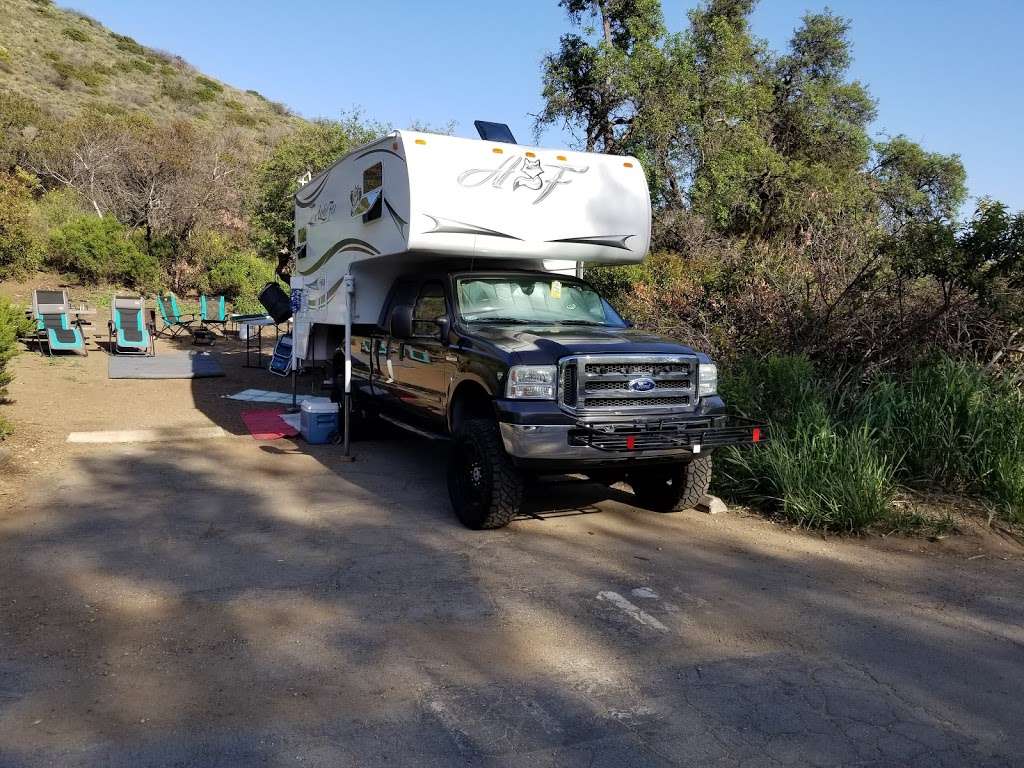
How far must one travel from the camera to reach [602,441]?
5.30 meters

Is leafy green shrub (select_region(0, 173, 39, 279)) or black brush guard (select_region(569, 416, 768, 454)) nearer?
black brush guard (select_region(569, 416, 768, 454))

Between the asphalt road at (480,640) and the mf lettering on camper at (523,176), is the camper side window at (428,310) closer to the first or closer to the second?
the mf lettering on camper at (523,176)

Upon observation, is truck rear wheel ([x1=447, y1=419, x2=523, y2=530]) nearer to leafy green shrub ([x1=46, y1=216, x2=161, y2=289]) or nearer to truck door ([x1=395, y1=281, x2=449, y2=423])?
truck door ([x1=395, y1=281, x2=449, y2=423])

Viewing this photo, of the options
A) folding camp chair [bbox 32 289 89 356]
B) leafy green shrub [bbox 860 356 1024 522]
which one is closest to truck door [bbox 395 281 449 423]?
leafy green shrub [bbox 860 356 1024 522]

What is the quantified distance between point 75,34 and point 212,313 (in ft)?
102

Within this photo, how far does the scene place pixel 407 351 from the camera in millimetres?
7398

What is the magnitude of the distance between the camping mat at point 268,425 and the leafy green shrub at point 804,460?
4821mm

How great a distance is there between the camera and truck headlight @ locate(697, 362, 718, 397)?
598cm

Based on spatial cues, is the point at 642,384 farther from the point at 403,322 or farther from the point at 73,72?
the point at 73,72

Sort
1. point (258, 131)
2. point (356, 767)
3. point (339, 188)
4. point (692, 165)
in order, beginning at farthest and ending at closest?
1. point (258, 131)
2. point (692, 165)
3. point (339, 188)
4. point (356, 767)

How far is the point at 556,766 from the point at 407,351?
4865 mm

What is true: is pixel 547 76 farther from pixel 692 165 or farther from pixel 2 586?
pixel 2 586

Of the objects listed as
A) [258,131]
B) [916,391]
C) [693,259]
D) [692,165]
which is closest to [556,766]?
[916,391]

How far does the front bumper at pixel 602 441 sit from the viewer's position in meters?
5.32
